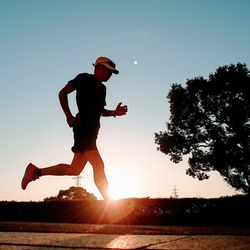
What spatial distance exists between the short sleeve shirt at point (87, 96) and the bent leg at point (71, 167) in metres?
0.45

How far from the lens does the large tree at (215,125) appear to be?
2923 cm

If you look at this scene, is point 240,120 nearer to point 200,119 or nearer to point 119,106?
point 200,119

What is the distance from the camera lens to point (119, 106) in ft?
16.8

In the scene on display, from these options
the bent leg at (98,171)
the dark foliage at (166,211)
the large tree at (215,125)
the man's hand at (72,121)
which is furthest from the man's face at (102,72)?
the large tree at (215,125)

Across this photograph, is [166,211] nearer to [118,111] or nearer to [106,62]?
[118,111]

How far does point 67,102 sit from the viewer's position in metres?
4.57

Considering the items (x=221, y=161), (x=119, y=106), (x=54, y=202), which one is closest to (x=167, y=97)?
(x=221, y=161)

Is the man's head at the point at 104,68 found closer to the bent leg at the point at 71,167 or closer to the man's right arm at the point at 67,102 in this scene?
the man's right arm at the point at 67,102

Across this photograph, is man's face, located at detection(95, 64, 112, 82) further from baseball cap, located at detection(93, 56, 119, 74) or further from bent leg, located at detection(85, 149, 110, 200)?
bent leg, located at detection(85, 149, 110, 200)

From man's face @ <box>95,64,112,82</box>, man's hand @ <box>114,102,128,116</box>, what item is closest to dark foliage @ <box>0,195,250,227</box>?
man's hand @ <box>114,102,128,116</box>

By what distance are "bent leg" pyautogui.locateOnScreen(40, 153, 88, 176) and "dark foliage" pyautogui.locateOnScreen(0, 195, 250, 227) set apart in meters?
9.44

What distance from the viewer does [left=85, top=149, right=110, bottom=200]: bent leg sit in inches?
181

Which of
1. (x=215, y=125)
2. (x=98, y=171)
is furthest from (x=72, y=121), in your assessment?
(x=215, y=125)

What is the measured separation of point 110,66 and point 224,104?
27093 millimetres
